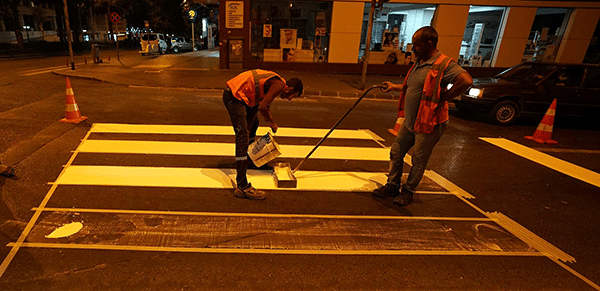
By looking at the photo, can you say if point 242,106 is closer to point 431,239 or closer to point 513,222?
point 431,239

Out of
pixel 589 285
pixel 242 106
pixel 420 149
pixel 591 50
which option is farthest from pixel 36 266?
pixel 591 50

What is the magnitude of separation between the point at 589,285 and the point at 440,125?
191cm

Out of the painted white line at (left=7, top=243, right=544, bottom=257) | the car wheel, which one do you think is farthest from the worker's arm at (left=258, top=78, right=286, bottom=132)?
the car wheel

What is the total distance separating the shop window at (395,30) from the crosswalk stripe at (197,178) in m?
13.7

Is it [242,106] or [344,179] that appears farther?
[344,179]

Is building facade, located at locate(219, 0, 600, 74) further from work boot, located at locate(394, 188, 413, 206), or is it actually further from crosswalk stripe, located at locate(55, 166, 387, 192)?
work boot, located at locate(394, 188, 413, 206)

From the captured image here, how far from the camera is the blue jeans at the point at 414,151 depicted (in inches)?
154

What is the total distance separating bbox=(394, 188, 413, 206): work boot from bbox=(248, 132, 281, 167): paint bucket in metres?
1.56

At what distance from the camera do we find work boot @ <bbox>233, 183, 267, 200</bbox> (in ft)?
13.3

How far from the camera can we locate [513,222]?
397 cm

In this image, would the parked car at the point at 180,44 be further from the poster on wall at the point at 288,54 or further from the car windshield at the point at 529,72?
the car windshield at the point at 529,72

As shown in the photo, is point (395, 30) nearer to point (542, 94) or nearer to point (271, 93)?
point (542, 94)

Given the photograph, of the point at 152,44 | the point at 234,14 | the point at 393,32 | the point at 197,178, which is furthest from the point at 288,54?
the point at 152,44

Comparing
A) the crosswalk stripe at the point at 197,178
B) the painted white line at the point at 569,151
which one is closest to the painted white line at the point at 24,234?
the crosswalk stripe at the point at 197,178
